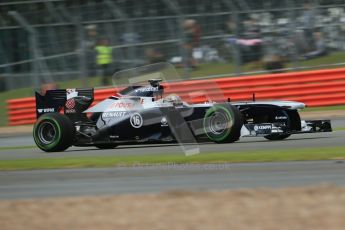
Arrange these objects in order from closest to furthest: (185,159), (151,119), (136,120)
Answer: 1. (185,159)
2. (151,119)
3. (136,120)

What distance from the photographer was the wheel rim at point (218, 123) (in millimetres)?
12102

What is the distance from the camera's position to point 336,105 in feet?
58.7

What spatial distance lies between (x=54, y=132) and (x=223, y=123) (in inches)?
129

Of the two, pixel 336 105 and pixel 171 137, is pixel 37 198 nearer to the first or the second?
pixel 171 137

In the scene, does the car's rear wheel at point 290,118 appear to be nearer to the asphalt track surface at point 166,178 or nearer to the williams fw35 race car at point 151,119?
the williams fw35 race car at point 151,119

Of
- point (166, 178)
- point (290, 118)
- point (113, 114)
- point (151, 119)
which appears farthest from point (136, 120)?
point (166, 178)

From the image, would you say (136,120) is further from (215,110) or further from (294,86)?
(294,86)

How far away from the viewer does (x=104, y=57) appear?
1908 centimetres

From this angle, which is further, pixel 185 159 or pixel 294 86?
pixel 294 86

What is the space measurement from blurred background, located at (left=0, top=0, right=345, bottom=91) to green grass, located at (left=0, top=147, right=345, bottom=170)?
24.5ft

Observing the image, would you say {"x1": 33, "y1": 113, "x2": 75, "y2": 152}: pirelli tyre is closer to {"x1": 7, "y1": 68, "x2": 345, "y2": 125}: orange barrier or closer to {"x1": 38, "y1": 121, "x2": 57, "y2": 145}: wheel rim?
{"x1": 38, "y1": 121, "x2": 57, "y2": 145}: wheel rim

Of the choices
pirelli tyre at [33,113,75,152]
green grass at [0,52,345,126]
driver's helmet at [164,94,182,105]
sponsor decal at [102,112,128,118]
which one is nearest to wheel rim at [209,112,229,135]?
driver's helmet at [164,94,182,105]

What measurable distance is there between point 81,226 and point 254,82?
41.9ft

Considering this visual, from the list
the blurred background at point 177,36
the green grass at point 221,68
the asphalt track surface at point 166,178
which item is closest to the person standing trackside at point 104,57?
the blurred background at point 177,36
